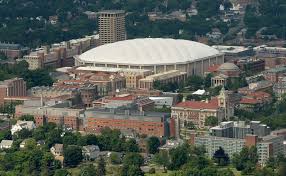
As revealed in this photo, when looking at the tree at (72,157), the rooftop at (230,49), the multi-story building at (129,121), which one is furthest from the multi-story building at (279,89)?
Result: the tree at (72,157)

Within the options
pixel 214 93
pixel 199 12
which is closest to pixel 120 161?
pixel 214 93

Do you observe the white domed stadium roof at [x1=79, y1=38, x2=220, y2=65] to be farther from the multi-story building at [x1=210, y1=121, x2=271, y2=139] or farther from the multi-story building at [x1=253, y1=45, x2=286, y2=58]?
the multi-story building at [x1=210, y1=121, x2=271, y2=139]

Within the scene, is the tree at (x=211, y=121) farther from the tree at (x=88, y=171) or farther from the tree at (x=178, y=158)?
the tree at (x=88, y=171)

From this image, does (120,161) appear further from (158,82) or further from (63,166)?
(158,82)

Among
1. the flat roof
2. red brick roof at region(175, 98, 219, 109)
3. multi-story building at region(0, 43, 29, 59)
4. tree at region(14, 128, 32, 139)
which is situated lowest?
multi-story building at region(0, 43, 29, 59)

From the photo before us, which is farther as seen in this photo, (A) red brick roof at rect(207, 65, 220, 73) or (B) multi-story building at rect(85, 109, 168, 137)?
(A) red brick roof at rect(207, 65, 220, 73)

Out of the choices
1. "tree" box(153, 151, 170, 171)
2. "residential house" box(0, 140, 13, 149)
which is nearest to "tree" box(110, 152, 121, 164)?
"tree" box(153, 151, 170, 171)
